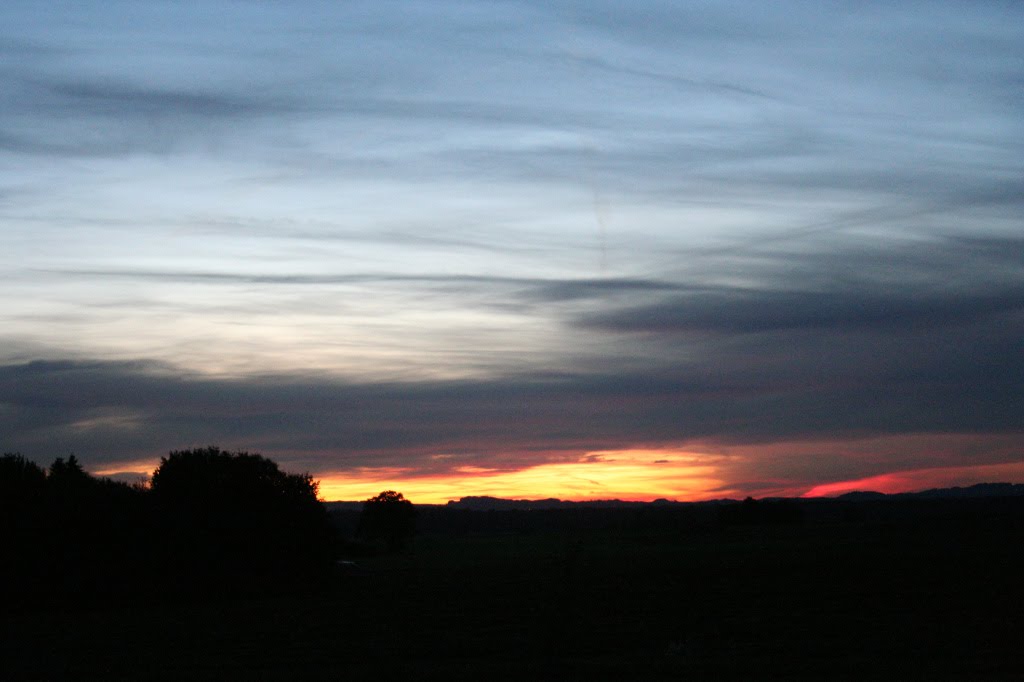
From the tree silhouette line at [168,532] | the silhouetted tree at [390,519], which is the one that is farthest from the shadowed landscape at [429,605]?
the silhouetted tree at [390,519]

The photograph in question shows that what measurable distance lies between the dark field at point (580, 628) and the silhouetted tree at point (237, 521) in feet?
5.87

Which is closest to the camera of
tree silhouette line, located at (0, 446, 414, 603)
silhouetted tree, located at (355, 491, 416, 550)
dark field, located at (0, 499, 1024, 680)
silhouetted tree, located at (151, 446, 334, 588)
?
dark field, located at (0, 499, 1024, 680)

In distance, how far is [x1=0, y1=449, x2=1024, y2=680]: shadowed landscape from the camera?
2367 cm

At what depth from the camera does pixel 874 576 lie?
1977 inches

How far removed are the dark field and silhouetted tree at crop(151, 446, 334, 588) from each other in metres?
1.79

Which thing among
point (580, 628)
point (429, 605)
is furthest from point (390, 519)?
point (580, 628)

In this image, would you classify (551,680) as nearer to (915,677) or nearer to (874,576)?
(915,677)

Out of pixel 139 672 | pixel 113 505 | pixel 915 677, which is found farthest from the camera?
pixel 113 505

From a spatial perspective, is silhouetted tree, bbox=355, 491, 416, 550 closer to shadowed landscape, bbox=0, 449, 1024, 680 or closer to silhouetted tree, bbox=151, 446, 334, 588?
shadowed landscape, bbox=0, 449, 1024, 680

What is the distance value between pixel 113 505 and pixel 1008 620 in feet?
137

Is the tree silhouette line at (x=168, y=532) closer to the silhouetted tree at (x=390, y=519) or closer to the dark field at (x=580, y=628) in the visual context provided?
the dark field at (x=580, y=628)

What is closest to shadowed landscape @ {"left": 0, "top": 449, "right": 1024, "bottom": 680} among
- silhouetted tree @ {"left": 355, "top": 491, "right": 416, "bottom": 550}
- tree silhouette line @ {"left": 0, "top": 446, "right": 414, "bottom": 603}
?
tree silhouette line @ {"left": 0, "top": 446, "right": 414, "bottom": 603}

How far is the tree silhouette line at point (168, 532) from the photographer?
5094 centimetres

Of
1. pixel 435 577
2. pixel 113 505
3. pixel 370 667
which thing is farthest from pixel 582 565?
pixel 370 667
